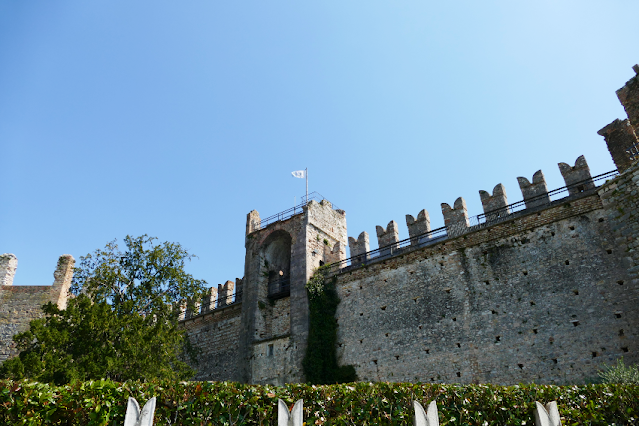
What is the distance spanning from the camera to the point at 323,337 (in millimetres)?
16625

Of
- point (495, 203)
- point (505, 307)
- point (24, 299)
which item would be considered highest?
point (495, 203)

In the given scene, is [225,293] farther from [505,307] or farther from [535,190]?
[535,190]

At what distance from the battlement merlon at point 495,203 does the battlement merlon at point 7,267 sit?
1984 centimetres

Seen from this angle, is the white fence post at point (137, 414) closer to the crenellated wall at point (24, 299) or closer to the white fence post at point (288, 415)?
the white fence post at point (288, 415)

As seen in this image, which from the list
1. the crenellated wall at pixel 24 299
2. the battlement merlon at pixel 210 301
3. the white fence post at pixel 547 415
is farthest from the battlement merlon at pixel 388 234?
the crenellated wall at pixel 24 299

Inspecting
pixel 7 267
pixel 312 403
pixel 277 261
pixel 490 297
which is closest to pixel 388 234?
pixel 490 297

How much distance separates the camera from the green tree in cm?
1205

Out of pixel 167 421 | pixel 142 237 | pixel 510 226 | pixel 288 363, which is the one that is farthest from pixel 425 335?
pixel 142 237

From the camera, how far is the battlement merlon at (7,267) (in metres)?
19.8

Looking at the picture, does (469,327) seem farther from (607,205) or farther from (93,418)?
(93,418)

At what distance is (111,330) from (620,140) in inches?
648

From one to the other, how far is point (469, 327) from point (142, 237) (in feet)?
42.1

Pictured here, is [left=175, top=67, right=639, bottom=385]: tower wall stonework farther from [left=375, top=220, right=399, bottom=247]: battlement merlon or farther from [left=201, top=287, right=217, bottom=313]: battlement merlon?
[left=201, top=287, right=217, bottom=313]: battlement merlon

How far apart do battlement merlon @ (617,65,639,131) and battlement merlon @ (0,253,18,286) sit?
2408 cm
